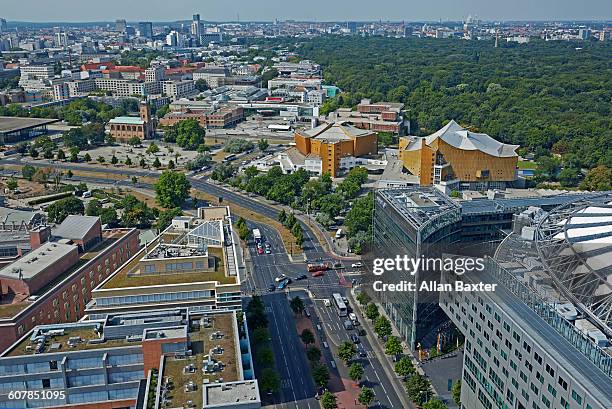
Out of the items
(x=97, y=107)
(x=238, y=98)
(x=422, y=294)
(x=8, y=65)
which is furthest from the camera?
(x=8, y=65)

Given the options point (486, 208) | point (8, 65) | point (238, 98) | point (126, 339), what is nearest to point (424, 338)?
point (486, 208)

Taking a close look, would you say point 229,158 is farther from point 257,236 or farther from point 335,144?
point 257,236

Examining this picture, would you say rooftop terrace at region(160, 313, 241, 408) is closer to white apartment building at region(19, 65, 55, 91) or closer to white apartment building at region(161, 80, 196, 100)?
white apartment building at region(161, 80, 196, 100)

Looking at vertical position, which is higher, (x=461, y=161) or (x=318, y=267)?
(x=461, y=161)

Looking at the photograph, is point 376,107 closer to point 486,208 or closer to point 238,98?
point 238,98

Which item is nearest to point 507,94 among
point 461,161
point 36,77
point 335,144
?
point 335,144

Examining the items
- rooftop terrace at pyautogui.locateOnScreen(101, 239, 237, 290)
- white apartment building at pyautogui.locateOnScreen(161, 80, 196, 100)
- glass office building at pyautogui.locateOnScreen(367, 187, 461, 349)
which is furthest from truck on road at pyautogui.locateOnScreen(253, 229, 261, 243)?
white apartment building at pyautogui.locateOnScreen(161, 80, 196, 100)

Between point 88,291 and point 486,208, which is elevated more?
point 486,208
